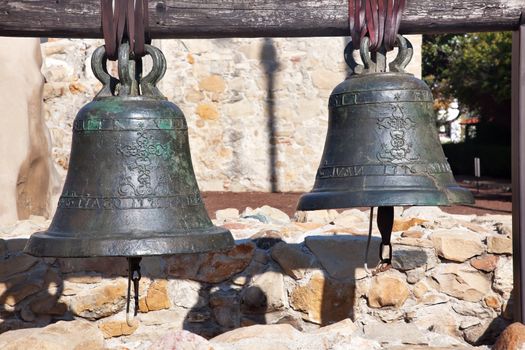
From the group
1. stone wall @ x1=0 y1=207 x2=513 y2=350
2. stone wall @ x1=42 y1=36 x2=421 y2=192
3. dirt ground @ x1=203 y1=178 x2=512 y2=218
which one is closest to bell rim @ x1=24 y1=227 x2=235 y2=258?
stone wall @ x1=0 y1=207 x2=513 y2=350

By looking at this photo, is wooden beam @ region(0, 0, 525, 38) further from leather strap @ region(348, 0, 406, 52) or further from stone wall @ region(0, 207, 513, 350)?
stone wall @ region(0, 207, 513, 350)

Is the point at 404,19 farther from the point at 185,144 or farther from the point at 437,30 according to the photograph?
the point at 185,144

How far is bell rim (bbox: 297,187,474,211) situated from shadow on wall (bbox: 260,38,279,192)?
6.62 meters

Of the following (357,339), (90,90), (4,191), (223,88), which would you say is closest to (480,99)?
(223,88)

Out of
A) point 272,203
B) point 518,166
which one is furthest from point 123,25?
point 272,203

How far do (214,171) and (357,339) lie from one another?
20.7 feet

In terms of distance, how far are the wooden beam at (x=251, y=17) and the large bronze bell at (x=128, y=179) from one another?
334 millimetres

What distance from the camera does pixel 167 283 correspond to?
14.3 ft

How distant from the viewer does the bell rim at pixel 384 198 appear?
8.77ft

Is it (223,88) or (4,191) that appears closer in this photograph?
(4,191)

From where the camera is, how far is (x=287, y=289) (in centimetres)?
433

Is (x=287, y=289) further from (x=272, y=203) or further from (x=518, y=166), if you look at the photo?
(x=272, y=203)

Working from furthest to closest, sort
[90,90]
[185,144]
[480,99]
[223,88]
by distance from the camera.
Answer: [480,99]
[223,88]
[90,90]
[185,144]

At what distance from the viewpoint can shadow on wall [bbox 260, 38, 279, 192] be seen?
9344mm
